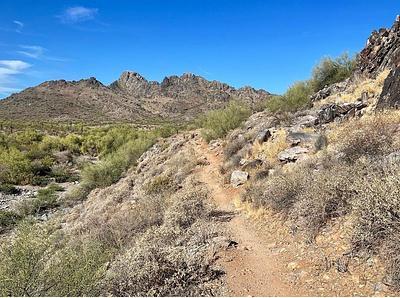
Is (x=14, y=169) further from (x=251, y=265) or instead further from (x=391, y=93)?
(x=251, y=265)

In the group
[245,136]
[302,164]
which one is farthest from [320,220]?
[245,136]

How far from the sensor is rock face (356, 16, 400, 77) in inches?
844

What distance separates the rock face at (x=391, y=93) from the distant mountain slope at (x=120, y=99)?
102 m

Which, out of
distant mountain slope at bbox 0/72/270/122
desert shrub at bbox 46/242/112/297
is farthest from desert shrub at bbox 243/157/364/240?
distant mountain slope at bbox 0/72/270/122

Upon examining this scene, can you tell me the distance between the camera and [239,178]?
15039 mm

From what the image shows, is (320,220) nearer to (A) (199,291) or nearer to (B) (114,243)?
(A) (199,291)

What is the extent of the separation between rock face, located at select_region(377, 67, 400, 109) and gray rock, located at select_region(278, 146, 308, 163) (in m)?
3.60

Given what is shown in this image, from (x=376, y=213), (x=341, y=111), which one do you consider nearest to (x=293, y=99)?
(x=341, y=111)

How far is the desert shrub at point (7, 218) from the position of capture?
23016 millimetres

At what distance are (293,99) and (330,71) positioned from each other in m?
4.66

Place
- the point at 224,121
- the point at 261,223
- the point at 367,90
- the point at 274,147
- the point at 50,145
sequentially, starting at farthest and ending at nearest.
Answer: the point at 50,145 < the point at 224,121 < the point at 367,90 < the point at 274,147 < the point at 261,223

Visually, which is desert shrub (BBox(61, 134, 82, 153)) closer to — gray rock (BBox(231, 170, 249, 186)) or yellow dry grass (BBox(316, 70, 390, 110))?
yellow dry grass (BBox(316, 70, 390, 110))

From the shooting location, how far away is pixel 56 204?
89.8 feet

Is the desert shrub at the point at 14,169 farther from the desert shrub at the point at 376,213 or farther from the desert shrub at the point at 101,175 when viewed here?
the desert shrub at the point at 376,213
